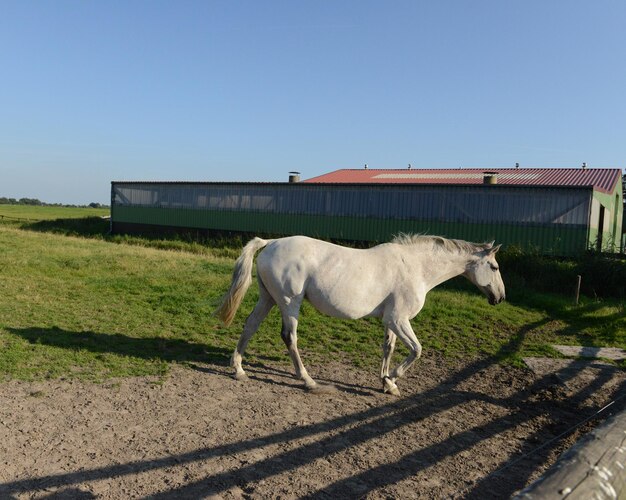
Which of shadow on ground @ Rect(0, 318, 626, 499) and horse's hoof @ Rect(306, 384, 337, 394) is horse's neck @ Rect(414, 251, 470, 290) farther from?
horse's hoof @ Rect(306, 384, 337, 394)

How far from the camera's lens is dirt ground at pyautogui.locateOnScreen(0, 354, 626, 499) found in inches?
163

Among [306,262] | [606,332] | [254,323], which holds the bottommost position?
[606,332]

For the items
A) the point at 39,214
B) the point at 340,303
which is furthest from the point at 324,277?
the point at 39,214

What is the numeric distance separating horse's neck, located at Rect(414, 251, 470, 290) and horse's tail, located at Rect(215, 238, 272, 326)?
2083 millimetres

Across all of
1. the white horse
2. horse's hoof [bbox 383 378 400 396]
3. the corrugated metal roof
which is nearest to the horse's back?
the white horse

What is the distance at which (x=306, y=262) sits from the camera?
6.81 meters

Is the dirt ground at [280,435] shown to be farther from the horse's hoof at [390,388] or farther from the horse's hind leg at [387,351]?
the horse's hind leg at [387,351]

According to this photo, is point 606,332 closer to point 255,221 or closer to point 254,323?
point 254,323

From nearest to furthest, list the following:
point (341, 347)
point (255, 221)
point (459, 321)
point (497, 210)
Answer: point (341, 347) < point (459, 321) < point (497, 210) < point (255, 221)

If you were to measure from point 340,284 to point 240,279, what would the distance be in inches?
52.5

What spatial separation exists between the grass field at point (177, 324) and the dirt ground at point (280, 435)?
91cm

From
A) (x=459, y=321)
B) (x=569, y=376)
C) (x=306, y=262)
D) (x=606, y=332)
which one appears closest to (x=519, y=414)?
(x=569, y=376)

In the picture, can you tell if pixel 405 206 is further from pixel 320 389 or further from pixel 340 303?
pixel 320 389

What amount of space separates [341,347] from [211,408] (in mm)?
3557
